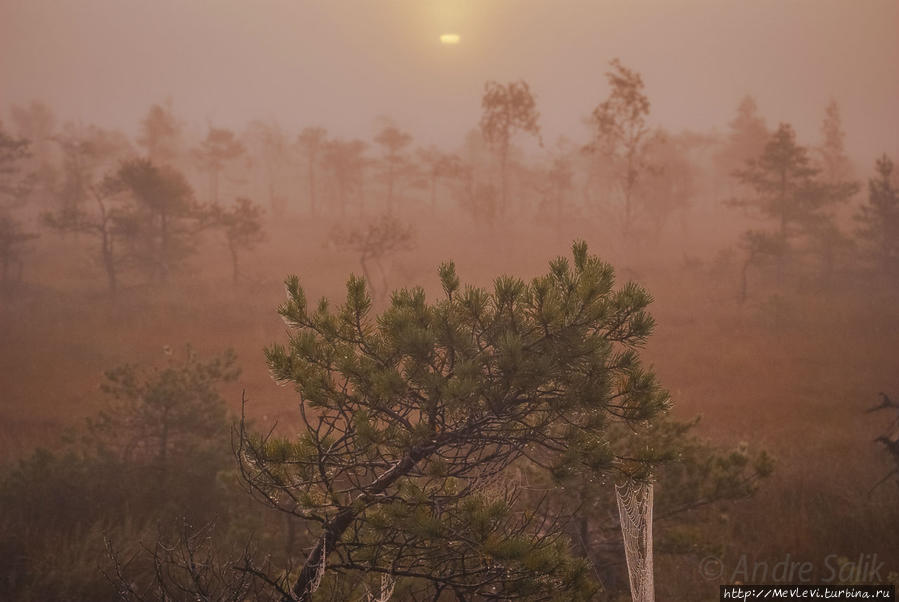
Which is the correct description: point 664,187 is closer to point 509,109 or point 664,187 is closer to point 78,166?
point 509,109

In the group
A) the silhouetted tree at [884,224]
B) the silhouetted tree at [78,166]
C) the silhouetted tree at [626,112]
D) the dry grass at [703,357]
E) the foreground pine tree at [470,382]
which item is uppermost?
the silhouetted tree at [626,112]

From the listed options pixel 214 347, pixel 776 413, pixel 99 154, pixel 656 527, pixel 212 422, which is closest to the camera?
pixel 656 527

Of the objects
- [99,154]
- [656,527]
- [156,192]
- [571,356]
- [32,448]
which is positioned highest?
[99,154]

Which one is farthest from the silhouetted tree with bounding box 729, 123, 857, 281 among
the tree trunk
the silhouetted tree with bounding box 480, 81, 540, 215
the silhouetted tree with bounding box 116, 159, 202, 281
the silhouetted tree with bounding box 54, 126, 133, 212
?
the silhouetted tree with bounding box 54, 126, 133, 212

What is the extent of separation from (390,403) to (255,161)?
5940 centimetres

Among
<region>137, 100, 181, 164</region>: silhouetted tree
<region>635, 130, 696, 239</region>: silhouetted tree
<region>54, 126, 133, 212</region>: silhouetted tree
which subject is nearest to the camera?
<region>54, 126, 133, 212</region>: silhouetted tree

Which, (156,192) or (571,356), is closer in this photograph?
(571,356)

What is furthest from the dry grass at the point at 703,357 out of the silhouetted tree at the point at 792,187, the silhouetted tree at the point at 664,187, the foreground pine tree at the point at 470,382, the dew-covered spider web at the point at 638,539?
the silhouetted tree at the point at 664,187

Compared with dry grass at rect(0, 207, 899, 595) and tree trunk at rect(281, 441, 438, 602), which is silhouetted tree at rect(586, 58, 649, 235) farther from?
tree trunk at rect(281, 441, 438, 602)

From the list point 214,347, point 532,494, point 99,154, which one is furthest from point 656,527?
point 99,154

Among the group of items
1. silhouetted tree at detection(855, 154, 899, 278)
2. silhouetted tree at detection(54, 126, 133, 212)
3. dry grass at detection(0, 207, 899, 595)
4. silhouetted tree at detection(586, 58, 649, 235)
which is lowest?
dry grass at detection(0, 207, 899, 595)

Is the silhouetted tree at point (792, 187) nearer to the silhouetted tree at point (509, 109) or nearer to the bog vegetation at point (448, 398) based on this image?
the bog vegetation at point (448, 398)

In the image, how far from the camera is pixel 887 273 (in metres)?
23.7

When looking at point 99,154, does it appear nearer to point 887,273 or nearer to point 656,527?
point 656,527
